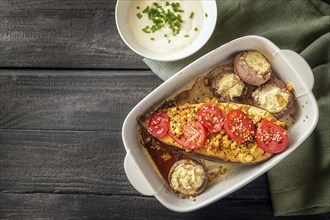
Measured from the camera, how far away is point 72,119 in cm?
191

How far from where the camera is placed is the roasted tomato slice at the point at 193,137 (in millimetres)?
1706

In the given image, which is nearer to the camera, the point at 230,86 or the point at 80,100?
the point at 230,86

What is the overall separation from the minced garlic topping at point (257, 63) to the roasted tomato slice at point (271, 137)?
0.20 m

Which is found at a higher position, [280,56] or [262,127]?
[280,56]

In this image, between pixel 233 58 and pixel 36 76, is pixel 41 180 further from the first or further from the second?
pixel 233 58

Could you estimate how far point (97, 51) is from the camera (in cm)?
192

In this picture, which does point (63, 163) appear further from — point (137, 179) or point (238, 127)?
point (238, 127)

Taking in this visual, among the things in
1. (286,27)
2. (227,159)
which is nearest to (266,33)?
(286,27)

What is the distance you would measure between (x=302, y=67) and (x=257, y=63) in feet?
0.56

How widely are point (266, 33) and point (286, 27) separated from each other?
91 mm

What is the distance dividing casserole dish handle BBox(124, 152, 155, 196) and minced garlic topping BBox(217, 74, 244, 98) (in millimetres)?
435

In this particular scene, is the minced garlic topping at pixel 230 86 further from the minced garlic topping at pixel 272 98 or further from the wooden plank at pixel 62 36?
the wooden plank at pixel 62 36

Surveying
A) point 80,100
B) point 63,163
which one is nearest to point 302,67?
point 80,100

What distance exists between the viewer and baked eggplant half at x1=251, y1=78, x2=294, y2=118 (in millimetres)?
1771
